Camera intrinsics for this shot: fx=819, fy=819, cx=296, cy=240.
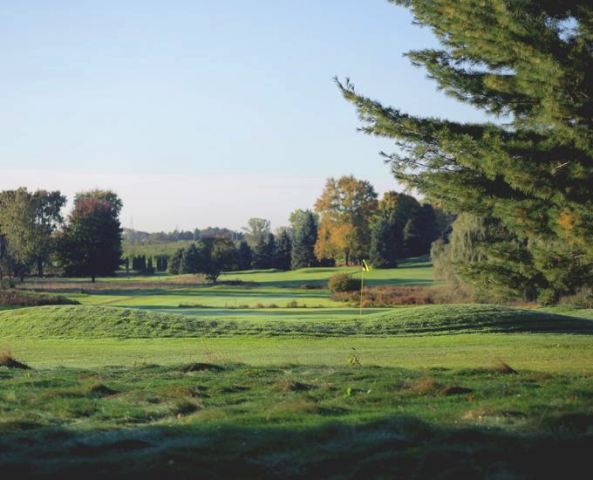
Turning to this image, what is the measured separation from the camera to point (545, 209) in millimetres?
16062

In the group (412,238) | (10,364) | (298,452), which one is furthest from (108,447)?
(412,238)

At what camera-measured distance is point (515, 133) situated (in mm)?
17766

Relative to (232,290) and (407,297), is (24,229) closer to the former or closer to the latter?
(232,290)

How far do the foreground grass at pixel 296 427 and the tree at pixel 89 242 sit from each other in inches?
2621

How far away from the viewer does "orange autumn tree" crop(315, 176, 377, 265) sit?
274 feet

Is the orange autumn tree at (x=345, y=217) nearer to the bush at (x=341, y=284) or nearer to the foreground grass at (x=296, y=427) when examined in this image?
the bush at (x=341, y=284)

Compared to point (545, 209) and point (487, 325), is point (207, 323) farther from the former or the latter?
point (545, 209)

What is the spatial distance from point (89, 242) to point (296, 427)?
71.6 meters

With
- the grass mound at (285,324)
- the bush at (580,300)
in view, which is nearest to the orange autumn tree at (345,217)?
the bush at (580,300)

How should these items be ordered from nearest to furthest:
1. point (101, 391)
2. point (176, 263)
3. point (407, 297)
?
point (101, 391), point (407, 297), point (176, 263)

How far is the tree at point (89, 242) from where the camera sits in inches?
3036

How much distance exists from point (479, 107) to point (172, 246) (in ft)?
336

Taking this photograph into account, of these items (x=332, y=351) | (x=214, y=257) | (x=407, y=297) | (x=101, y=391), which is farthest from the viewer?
(x=214, y=257)

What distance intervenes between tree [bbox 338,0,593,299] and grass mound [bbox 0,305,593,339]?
9910 millimetres
